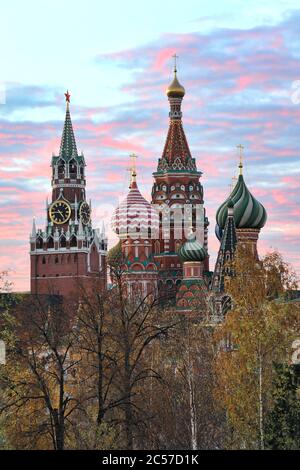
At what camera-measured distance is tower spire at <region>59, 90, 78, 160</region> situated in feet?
385

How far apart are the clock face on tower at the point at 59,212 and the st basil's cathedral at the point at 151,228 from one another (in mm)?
91

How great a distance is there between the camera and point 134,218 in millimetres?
105375

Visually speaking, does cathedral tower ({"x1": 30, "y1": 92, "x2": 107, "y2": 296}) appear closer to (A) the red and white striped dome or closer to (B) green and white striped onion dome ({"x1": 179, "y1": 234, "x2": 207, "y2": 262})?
(A) the red and white striped dome

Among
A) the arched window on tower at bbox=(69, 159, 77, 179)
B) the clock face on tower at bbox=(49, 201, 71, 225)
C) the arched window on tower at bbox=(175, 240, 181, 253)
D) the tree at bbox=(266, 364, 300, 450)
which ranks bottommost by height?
the tree at bbox=(266, 364, 300, 450)

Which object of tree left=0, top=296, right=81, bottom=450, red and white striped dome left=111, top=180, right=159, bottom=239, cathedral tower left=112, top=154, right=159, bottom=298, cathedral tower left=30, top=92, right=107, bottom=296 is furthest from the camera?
cathedral tower left=30, top=92, right=107, bottom=296

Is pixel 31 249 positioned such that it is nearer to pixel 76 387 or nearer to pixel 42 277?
pixel 42 277

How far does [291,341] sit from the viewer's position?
36125 millimetres

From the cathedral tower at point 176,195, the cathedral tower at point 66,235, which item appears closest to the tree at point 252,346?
the cathedral tower at point 176,195

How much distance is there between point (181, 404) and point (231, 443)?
7933 mm

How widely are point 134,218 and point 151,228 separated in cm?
190

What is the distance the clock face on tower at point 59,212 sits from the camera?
385 feet

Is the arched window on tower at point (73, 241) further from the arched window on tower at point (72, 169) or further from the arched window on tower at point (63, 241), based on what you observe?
the arched window on tower at point (72, 169)

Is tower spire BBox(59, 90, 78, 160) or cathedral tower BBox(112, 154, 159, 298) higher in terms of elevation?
tower spire BBox(59, 90, 78, 160)

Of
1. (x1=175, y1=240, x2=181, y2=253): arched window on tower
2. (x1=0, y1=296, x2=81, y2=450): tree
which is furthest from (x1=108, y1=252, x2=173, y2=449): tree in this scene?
(x1=175, y1=240, x2=181, y2=253): arched window on tower
